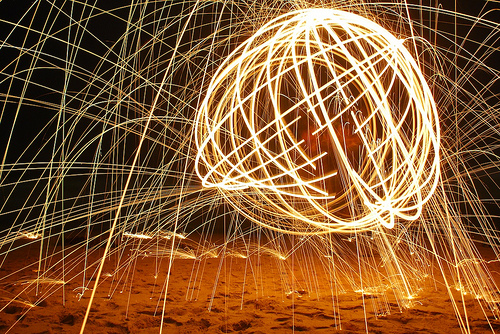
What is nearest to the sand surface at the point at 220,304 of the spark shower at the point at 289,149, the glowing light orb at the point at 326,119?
the spark shower at the point at 289,149

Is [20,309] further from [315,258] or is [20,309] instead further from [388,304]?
[315,258]

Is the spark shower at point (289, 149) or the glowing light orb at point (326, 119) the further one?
the spark shower at point (289, 149)

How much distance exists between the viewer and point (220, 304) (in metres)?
4.25

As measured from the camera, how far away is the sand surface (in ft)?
11.9

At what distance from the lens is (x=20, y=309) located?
4.00m

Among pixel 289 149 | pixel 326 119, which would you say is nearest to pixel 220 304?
pixel 289 149

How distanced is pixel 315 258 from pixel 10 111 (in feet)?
42.5

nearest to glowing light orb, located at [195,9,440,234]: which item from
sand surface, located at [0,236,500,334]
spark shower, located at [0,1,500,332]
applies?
spark shower, located at [0,1,500,332]

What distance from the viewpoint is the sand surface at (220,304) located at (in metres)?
3.62

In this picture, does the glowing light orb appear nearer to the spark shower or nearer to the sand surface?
the spark shower

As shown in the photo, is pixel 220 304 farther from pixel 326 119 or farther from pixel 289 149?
pixel 326 119

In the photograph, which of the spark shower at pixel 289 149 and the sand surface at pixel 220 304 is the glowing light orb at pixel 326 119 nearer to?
the spark shower at pixel 289 149

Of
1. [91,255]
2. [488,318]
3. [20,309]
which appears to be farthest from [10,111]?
[488,318]

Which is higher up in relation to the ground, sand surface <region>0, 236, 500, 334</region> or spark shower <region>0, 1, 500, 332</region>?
spark shower <region>0, 1, 500, 332</region>
